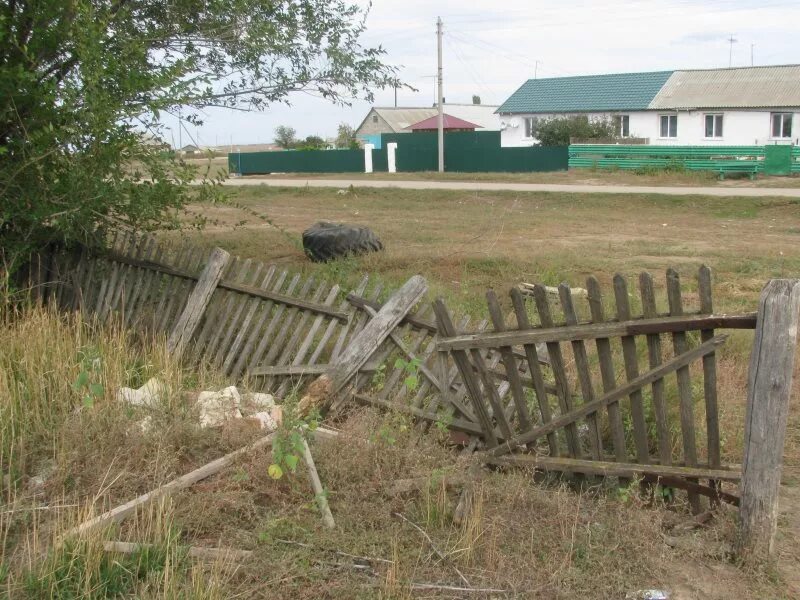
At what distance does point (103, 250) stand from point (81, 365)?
3.18 meters

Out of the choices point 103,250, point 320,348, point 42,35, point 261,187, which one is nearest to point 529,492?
point 320,348

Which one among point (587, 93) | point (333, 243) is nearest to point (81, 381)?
point (333, 243)

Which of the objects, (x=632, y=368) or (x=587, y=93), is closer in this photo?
(x=632, y=368)

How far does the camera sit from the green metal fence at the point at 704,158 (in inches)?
1102

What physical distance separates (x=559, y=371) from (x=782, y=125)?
147ft

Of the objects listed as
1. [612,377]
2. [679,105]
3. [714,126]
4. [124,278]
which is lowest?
[612,377]

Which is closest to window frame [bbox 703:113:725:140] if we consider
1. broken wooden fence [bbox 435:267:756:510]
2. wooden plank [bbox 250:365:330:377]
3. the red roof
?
the red roof

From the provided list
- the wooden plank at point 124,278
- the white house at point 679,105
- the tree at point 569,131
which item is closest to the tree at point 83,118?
the wooden plank at point 124,278

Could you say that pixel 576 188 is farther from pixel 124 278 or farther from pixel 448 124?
pixel 448 124

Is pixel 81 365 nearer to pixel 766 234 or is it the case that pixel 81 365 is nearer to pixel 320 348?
pixel 320 348

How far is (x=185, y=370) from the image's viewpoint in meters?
6.87

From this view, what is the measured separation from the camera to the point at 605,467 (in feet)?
15.2

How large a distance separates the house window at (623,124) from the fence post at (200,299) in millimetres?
45074

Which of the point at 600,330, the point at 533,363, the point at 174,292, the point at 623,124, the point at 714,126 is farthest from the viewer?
the point at 623,124
